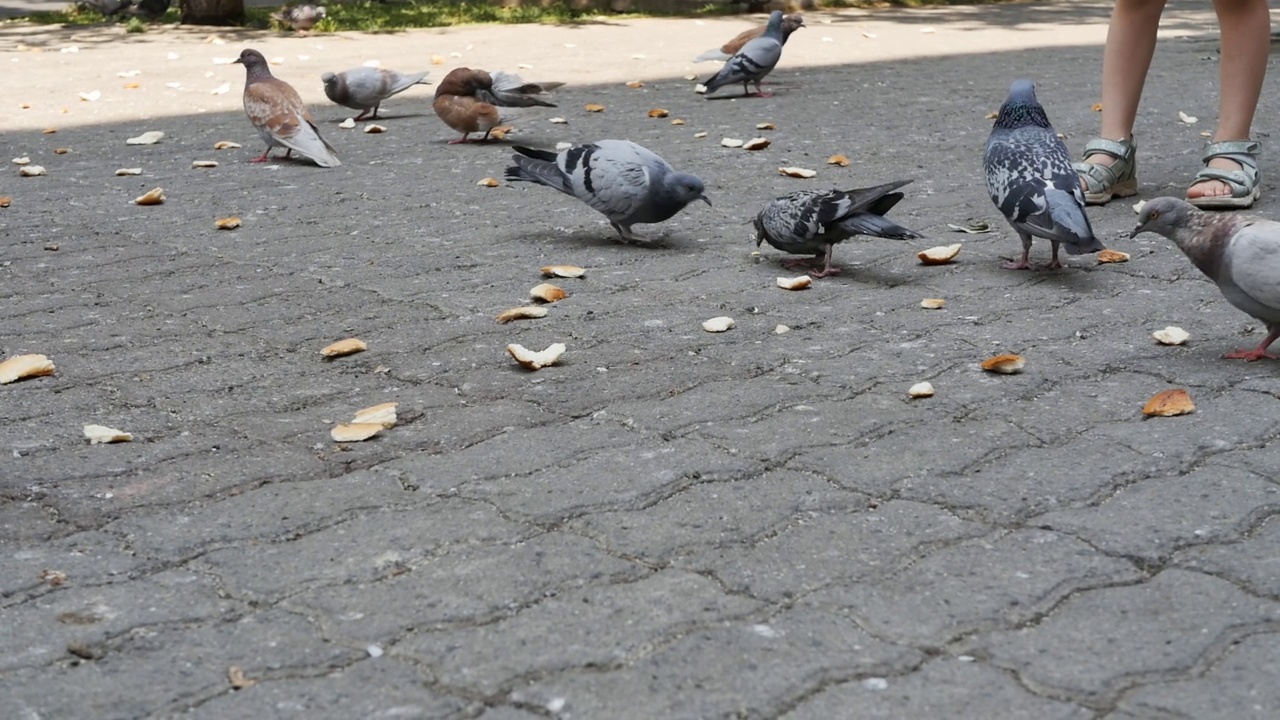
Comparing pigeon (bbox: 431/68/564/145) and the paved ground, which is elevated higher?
pigeon (bbox: 431/68/564/145)

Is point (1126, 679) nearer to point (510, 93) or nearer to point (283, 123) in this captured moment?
point (283, 123)

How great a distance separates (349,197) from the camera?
600 centimetres

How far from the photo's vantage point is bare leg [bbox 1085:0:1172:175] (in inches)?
218

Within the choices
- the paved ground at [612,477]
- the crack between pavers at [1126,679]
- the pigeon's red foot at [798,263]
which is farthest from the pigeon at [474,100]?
the crack between pavers at [1126,679]

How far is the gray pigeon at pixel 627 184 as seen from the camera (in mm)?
4871

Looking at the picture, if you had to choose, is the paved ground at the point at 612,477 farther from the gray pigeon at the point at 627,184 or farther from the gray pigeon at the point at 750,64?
the gray pigeon at the point at 750,64

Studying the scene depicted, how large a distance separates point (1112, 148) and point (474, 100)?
3197mm

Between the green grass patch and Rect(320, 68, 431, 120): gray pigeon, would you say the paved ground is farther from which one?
the green grass patch

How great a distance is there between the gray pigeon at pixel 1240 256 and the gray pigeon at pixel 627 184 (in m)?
1.68

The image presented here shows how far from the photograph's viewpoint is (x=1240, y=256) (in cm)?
343

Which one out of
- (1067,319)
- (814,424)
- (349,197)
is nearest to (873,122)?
(349,197)

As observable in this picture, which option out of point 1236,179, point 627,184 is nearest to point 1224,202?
point 1236,179

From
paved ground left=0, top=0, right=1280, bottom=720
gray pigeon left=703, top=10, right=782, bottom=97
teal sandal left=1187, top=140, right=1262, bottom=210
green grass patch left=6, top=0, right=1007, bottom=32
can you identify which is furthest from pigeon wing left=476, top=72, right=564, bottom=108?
green grass patch left=6, top=0, right=1007, bottom=32

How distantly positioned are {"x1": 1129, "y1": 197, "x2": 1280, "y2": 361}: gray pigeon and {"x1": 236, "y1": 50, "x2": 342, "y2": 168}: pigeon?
4207mm
